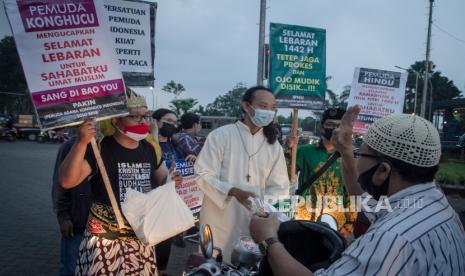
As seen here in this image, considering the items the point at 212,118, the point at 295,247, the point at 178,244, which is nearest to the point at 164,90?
the point at 212,118

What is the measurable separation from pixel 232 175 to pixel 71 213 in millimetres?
1599

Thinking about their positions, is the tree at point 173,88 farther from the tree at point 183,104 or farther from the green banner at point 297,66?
the green banner at point 297,66

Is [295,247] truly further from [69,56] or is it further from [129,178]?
[69,56]

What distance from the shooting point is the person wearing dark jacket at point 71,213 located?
3758 mm

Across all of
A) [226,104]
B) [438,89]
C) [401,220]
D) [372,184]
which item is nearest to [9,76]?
[226,104]

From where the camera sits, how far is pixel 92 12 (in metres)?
2.61

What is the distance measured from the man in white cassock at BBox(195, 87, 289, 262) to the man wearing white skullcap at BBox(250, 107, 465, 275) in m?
1.49

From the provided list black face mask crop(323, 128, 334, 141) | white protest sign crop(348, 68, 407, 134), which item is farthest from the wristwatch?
white protest sign crop(348, 68, 407, 134)

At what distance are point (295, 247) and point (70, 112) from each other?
1.60 m

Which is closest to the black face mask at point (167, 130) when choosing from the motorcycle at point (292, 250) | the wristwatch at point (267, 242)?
the motorcycle at point (292, 250)

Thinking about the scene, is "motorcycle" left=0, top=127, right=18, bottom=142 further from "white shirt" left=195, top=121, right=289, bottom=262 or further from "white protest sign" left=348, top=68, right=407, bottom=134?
"white shirt" left=195, top=121, right=289, bottom=262

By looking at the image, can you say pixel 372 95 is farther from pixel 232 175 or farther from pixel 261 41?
pixel 261 41

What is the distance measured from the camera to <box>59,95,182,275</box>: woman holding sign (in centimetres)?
249

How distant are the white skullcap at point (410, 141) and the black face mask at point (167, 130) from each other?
15.3 ft
